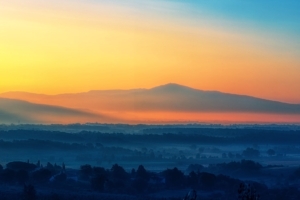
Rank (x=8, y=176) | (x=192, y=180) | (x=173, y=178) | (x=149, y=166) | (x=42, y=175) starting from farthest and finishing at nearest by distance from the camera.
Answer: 1. (x=149, y=166)
2. (x=173, y=178)
3. (x=192, y=180)
4. (x=42, y=175)
5. (x=8, y=176)

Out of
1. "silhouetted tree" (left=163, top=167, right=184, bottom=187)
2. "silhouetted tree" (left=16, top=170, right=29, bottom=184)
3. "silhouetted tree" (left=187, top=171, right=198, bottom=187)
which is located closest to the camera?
"silhouetted tree" (left=16, top=170, right=29, bottom=184)

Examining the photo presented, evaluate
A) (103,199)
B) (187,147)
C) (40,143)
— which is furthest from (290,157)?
(103,199)

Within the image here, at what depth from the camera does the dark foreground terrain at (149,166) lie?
54.0 m

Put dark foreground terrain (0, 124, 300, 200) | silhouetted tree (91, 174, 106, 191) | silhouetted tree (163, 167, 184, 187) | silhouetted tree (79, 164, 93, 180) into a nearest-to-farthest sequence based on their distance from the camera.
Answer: dark foreground terrain (0, 124, 300, 200) < silhouetted tree (91, 174, 106, 191) < silhouetted tree (163, 167, 184, 187) < silhouetted tree (79, 164, 93, 180)

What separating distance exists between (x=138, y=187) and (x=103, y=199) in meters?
13.0

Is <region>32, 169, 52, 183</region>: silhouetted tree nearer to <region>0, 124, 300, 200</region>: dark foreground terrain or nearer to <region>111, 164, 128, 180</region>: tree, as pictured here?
<region>0, 124, 300, 200</region>: dark foreground terrain

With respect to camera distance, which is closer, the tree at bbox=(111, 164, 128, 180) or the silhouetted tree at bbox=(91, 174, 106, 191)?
the silhouetted tree at bbox=(91, 174, 106, 191)

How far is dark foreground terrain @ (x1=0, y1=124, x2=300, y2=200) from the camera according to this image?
177ft

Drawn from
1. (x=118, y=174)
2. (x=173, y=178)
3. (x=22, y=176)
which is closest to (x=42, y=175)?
(x=22, y=176)

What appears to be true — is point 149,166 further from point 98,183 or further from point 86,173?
point 98,183

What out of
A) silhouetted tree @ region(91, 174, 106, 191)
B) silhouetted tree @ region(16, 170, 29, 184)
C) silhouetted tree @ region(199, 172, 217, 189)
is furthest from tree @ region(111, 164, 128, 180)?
silhouetted tree @ region(16, 170, 29, 184)

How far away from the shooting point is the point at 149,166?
9362 centimetres

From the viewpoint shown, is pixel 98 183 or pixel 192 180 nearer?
pixel 98 183

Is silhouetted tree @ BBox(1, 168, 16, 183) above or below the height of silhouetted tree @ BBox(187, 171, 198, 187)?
above
